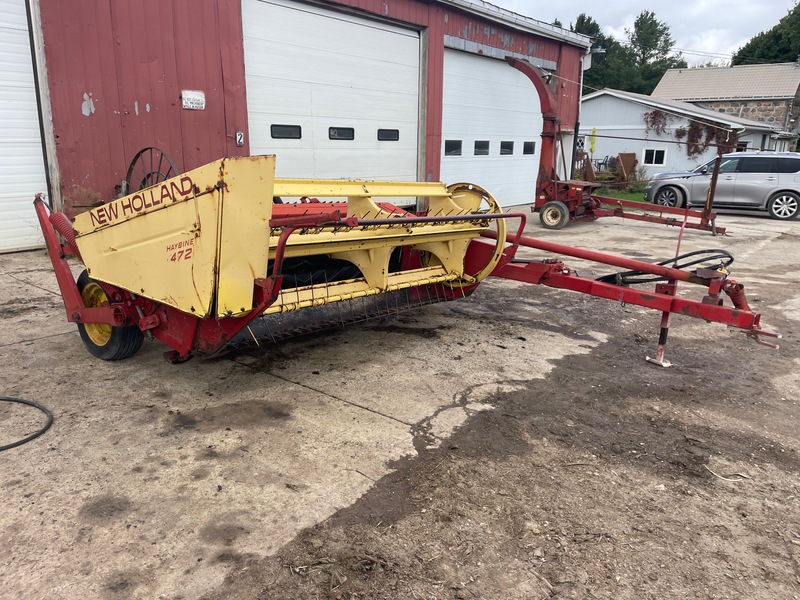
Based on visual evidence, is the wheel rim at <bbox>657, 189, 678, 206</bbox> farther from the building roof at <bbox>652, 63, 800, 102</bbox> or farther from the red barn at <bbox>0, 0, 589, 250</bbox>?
the building roof at <bbox>652, 63, 800, 102</bbox>

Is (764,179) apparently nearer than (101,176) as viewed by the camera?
No

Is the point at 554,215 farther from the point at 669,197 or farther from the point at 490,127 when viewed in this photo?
the point at 669,197

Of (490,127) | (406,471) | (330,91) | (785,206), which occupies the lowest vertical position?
(406,471)

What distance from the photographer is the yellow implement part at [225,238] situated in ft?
9.65

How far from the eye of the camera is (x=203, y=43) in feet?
28.8

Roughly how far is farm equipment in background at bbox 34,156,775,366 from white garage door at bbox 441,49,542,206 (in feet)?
28.5

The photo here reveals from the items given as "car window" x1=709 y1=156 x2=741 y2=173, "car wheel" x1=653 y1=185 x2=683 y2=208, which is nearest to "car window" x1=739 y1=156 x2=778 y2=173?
"car window" x1=709 y1=156 x2=741 y2=173

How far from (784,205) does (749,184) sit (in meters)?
0.95

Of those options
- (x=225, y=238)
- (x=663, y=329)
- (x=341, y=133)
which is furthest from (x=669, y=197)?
(x=225, y=238)

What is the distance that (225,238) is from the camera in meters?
2.96

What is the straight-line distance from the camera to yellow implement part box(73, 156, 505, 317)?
9.65ft

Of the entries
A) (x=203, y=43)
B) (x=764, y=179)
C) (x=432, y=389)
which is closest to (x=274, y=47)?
(x=203, y=43)

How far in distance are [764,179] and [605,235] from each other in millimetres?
6132

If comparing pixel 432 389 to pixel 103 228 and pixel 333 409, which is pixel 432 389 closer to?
pixel 333 409
